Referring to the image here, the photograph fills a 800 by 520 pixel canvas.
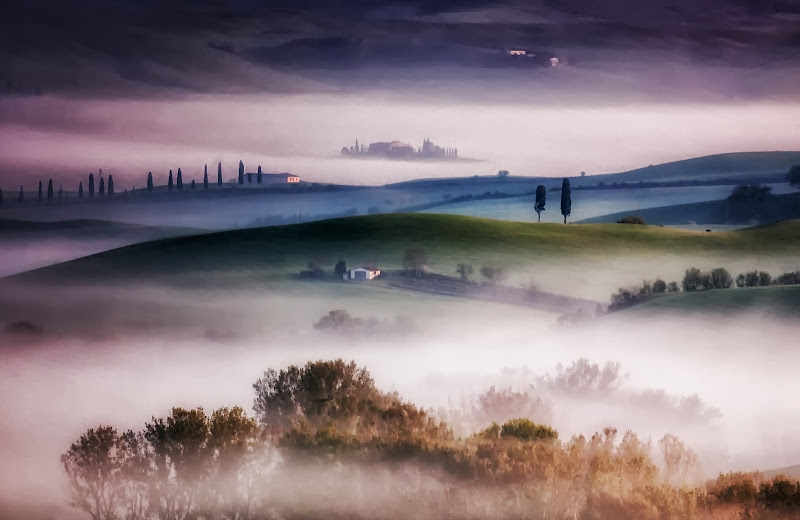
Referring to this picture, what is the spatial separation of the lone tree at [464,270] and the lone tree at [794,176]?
406 centimetres

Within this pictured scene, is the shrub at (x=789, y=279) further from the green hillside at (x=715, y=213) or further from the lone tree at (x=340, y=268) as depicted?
the lone tree at (x=340, y=268)

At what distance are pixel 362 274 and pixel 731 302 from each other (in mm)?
4318

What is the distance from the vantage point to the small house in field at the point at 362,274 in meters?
13.0

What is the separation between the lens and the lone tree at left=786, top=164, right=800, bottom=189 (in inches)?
534

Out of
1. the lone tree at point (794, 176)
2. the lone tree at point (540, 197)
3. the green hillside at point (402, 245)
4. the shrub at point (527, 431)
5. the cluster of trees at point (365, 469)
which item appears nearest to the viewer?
the cluster of trees at point (365, 469)

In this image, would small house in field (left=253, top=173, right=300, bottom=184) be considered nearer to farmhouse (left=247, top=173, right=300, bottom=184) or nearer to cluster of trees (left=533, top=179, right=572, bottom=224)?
farmhouse (left=247, top=173, right=300, bottom=184)

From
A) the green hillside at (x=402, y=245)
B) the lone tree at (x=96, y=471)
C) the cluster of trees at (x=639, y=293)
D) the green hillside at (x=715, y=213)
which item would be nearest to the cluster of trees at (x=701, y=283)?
the cluster of trees at (x=639, y=293)

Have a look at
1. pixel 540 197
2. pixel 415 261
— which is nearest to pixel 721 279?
pixel 540 197

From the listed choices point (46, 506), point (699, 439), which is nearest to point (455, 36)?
point (699, 439)

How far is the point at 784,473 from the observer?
11922mm

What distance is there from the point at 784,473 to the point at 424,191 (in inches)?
205

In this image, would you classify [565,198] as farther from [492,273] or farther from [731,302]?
[731,302]

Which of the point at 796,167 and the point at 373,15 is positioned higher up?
the point at 373,15

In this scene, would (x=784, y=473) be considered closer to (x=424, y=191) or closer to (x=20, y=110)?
(x=424, y=191)
